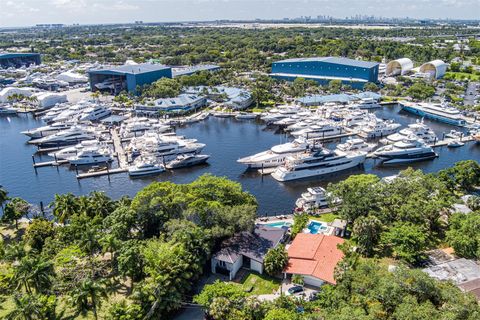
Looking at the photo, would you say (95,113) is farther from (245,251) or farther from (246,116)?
(245,251)

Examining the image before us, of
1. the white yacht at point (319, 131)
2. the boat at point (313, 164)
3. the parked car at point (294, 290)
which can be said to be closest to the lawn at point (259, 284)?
the parked car at point (294, 290)

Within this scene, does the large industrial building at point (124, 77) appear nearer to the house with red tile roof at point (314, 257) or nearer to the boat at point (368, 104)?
the boat at point (368, 104)

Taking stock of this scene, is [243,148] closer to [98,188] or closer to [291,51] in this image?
[98,188]

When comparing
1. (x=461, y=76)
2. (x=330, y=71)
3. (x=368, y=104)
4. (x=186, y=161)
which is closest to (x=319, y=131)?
(x=186, y=161)

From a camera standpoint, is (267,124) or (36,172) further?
(267,124)

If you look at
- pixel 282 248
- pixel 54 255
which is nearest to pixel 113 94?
pixel 54 255
